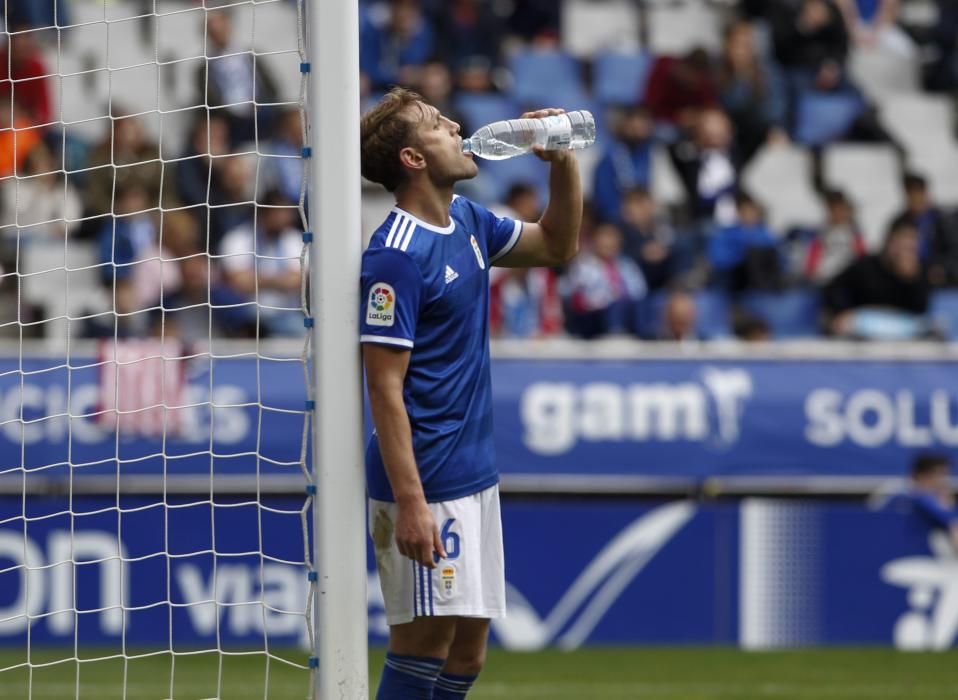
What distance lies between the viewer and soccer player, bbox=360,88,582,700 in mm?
4289

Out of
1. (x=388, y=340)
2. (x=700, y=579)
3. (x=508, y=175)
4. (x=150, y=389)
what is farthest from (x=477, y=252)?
(x=508, y=175)

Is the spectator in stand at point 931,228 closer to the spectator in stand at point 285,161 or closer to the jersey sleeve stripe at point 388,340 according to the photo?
the spectator in stand at point 285,161

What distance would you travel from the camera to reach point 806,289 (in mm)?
11883

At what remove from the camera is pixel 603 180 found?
12.3 m

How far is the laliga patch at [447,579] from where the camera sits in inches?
171

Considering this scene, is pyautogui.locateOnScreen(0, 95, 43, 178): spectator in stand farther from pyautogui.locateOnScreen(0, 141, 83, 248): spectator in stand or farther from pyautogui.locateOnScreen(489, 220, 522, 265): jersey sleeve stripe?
pyautogui.locateOnScreen(489, 220, 522, 265): jersey sleeve stripe

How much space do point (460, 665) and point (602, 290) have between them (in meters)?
6.54

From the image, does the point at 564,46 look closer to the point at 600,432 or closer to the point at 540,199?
the point at 540,199

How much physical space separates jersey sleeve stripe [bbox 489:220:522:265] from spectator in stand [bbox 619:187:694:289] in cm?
664

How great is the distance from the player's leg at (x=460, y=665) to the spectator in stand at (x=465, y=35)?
30.3ft

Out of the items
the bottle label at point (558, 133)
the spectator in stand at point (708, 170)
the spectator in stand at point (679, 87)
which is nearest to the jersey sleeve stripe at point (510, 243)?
the bottle label at point (558, 133)

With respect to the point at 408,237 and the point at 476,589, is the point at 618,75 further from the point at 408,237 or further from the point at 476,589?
the point at 476,589

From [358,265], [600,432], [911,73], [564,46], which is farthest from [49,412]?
[911,73]

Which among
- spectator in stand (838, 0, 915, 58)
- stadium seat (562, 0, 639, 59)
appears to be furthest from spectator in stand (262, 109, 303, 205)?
spectator in stand (838, 0, 915, 58)
